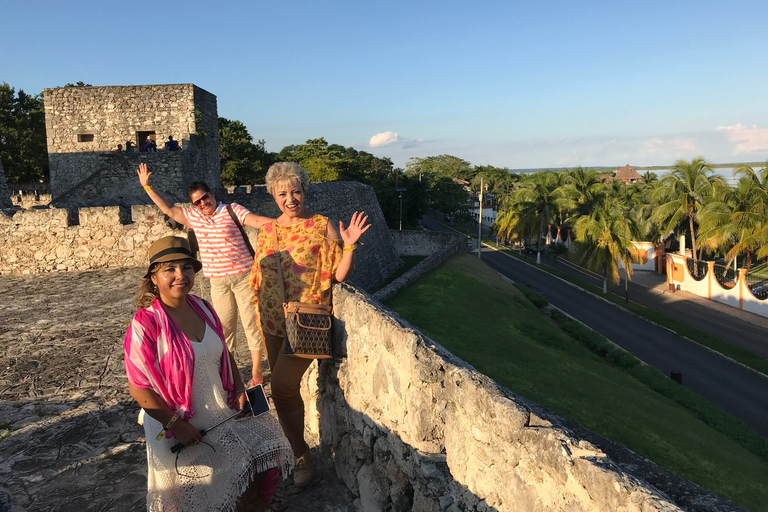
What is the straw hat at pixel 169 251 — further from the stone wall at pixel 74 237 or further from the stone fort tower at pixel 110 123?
the stone fort tower at pixel 110 123

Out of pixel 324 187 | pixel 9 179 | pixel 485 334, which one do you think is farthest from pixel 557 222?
pixel 9 179

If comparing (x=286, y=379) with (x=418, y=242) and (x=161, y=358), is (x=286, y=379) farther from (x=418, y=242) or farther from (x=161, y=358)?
(x=418, y=242)

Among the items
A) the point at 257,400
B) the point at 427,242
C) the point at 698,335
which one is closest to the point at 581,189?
the point at 427,242

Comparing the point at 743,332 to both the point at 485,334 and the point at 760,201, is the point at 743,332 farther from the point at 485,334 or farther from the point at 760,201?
the point at 485,334

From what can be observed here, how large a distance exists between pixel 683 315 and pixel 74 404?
28377mm

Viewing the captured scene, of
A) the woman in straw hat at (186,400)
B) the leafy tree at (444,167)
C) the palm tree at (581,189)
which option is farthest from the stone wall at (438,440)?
the leafy tree at (444,167)

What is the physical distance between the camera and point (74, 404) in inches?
162

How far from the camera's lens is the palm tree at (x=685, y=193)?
34250 mm

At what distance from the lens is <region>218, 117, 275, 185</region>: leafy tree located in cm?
3973

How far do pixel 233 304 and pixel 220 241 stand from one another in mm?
565

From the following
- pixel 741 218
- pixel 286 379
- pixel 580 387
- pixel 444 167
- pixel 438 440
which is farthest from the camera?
pixel 444 167

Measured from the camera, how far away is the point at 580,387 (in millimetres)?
12273

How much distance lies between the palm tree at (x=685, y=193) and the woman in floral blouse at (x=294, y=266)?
3626 cm

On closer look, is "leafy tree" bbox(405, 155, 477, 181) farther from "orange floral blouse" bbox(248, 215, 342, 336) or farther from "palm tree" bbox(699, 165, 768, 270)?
"orange floral blouse" bbox(248, 215, 342, 336)
